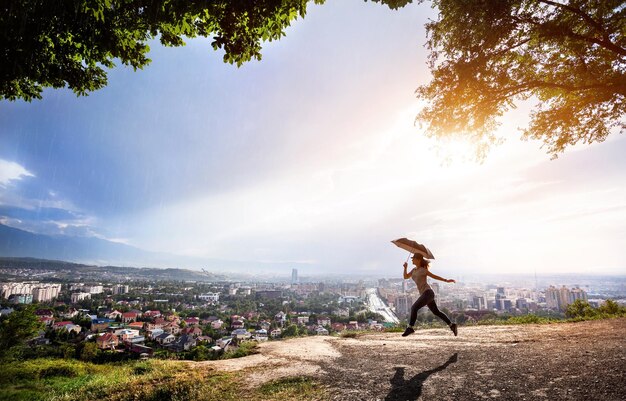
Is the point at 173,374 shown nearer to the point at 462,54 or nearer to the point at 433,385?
the point at 433,385

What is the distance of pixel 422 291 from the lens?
22.6 feet

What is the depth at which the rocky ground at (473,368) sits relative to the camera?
139 inches

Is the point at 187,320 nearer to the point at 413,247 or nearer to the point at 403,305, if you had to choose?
the point at 413,247

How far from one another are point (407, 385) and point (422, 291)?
10.1 ft

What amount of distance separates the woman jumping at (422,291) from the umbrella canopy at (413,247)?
0.35ft

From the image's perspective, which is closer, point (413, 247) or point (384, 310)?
point (413, 247)

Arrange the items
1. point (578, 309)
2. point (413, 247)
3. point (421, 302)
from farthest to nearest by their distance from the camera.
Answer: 1. point (578, 309)
2. point (413, 247)
3. point (421, 302)

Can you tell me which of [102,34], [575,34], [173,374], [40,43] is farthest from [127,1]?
[575,34]

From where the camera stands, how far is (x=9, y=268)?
5512 inches

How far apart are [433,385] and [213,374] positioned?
4546 mm

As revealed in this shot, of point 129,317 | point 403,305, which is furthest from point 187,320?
point 403,305

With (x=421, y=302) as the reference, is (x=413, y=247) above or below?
above

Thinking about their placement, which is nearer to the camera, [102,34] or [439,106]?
[102,34]

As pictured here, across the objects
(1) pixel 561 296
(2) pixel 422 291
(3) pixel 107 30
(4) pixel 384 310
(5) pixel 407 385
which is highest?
(3) pixel 107 30
